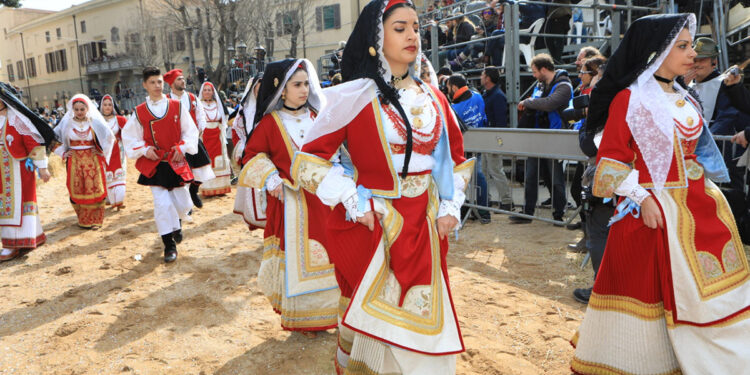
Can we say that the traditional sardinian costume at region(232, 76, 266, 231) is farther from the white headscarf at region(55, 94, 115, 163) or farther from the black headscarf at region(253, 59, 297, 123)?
the white headscarf at region(55, 94, 115, 163)

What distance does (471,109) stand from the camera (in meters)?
6.68

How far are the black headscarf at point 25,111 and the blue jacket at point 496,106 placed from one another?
504 cm

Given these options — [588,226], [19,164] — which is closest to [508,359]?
[588,226]

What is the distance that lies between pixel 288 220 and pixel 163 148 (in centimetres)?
269

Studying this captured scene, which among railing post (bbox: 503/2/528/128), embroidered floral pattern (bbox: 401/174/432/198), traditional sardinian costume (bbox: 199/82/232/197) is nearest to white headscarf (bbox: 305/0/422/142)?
embroidered floral pattern (bbox: 401/174/432/198)

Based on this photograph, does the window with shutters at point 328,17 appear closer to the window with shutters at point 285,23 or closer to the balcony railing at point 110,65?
the window with shutters at point 285,23

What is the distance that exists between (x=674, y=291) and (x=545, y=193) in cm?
546

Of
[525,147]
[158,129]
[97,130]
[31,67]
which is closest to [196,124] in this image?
[97,130]

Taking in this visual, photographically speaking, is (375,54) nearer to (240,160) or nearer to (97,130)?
(240,160)

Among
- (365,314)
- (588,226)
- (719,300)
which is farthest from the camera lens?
(588,226)

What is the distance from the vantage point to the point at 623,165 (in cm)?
269

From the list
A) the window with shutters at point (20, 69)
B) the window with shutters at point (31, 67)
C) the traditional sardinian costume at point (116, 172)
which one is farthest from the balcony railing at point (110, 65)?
the traditional sardinian costume at point (116, 172)

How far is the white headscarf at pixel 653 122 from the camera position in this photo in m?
2.63

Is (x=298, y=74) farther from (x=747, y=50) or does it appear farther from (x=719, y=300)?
(x=747, y=50)
